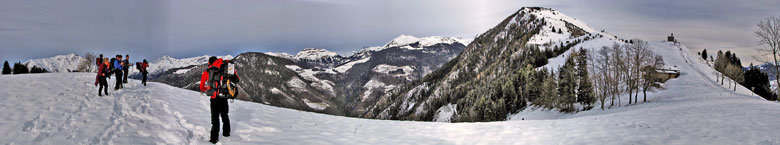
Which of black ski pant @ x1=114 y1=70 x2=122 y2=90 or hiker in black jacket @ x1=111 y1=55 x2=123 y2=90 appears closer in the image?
black ski pant @ x1=114 y1=70 x2=122 y2=90

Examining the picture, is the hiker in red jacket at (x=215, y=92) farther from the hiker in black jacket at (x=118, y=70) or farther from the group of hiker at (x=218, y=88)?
the hiker in black jacket at (x=118, y=70)

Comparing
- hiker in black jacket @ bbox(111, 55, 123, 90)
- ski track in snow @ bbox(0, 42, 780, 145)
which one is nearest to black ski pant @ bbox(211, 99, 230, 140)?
ski track in snow @ bbox(0, 42, 780, 145)

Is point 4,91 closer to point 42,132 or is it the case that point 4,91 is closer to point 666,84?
point 42,132

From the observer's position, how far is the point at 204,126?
11.7m

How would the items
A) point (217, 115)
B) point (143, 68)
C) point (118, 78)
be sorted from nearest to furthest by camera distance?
point (217, 115)
point (118, 78)
point (143, 68)

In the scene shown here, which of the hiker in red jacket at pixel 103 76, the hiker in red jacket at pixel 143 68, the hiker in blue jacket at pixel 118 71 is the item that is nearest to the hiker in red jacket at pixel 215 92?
the hiker in red jacket at pixel 103 76

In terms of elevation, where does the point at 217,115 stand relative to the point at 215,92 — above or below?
below

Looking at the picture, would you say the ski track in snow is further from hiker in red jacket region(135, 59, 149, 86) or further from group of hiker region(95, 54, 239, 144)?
hiker in red jacket region(135, 59, 149, 86)

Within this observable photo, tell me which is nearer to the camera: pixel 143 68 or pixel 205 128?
pixel 205 128

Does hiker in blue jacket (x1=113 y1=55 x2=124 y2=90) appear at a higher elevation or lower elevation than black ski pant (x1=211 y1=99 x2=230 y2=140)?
higher

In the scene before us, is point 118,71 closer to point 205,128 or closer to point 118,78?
point 118,78

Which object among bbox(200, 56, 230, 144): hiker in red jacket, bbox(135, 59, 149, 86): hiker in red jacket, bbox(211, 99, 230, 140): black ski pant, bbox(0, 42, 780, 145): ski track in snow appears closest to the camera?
bbox(0, 42, 780, 145): ski track in snow

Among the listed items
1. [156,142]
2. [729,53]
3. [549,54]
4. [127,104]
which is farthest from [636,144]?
[729,53]

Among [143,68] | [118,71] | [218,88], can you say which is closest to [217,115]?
[218,88]
